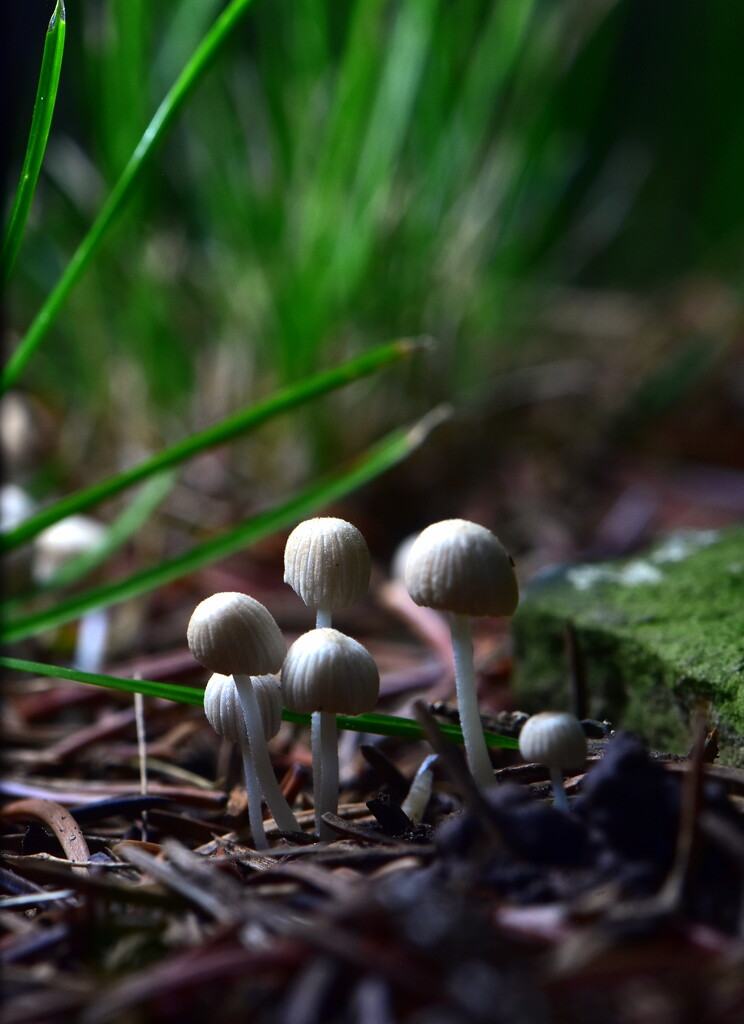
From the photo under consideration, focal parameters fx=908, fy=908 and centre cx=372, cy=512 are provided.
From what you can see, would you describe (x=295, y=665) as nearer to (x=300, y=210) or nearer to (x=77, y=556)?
(x=77, y=556)

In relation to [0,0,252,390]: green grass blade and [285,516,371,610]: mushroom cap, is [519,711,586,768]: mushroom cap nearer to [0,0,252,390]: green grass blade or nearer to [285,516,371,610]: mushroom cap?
[285,516,371,610]: mushroom cap

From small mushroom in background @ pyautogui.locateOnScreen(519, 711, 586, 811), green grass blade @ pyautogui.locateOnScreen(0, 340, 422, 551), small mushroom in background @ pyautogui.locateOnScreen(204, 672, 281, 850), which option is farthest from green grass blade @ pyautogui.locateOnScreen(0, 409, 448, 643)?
small mushroom in background @ pyautogui.locateOnScreen(519, 711, 586, 811)

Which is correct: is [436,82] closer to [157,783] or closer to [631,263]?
[157,783]

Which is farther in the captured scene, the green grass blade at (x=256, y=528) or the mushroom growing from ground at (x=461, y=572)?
the green grass blade at (x=256, y=528)

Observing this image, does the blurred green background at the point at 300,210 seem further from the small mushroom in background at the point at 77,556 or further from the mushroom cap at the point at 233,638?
the mushroom cap at the point at 233,638

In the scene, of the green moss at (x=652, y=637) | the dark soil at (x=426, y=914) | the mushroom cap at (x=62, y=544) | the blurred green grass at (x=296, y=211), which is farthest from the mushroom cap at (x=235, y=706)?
the blurred green grass at (x=296, y=211)

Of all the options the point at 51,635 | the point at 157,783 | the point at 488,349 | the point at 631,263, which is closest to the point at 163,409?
Answer: the point at 51,635

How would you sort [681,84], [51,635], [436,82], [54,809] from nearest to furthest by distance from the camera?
[54,809] < [51,635] < [436,82] < [681,84]
